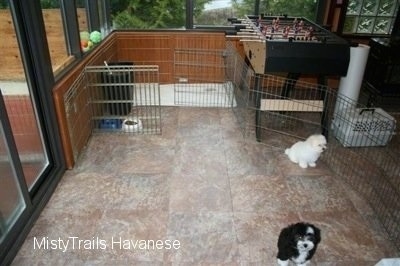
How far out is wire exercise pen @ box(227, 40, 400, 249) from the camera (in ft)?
7.62

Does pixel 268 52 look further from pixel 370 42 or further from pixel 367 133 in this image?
pixel 370 42

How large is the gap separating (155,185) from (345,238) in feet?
4.12

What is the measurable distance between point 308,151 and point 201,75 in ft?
6.80

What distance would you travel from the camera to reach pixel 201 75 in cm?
408

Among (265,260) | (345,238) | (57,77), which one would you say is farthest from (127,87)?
(345,238)

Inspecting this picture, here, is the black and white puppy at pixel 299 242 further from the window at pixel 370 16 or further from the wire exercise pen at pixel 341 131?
the window at pixel 370 16

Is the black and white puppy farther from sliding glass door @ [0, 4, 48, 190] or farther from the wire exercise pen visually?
sliding glass door @ [0, 4, 48, 190]

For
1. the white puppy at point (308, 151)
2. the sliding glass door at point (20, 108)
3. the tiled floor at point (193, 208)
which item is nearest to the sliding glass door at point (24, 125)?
the sliding glass door at point (20, 108)

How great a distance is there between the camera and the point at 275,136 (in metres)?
2.96

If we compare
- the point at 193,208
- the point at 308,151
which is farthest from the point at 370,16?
the point at 193,208

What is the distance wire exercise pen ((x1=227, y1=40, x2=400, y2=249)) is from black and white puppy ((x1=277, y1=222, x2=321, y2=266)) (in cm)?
78

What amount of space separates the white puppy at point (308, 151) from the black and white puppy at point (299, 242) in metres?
0.93

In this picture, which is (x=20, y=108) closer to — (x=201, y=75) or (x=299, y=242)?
(x=299, y=242)

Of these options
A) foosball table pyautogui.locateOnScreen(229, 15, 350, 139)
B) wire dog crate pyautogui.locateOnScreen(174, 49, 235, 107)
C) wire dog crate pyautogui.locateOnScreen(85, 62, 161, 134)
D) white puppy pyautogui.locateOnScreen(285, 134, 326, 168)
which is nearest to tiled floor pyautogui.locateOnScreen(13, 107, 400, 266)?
white puppy pyautogui.locateOnScreen(285, 134, 326, 168)
